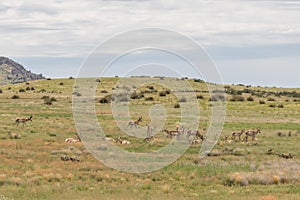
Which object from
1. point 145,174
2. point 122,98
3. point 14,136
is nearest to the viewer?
point 145,174

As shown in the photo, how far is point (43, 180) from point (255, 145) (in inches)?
778

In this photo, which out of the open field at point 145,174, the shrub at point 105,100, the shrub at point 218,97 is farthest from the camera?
the shrub at point 218,97

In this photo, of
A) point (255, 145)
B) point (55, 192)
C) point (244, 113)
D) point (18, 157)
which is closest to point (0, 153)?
point (18, 157)

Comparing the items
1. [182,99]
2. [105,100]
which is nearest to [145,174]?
[182,99]

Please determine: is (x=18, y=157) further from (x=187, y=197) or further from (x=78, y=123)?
(x=78, y=123)

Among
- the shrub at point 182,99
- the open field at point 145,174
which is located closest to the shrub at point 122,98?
the shrub at point 182,99

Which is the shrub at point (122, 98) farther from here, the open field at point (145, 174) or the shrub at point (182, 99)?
the open field at point (145, 174)

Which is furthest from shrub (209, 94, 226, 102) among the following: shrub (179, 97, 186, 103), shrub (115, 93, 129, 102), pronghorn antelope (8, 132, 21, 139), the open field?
pronghorn antelope (8, 132, 21, 139)

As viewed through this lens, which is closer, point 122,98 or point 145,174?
point 145,174

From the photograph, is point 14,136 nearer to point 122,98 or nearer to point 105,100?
point 105,100

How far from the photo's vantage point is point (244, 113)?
225 feet

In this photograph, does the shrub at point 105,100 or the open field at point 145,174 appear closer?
the open field at point 145,174

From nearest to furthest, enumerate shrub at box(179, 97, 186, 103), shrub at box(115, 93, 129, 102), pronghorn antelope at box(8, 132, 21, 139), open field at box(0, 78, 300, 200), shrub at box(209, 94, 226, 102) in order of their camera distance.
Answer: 1. open field at box(0, 78, 300, 200)
2. pronghorn antelope at box(8, 132, 21, 139)
3. shrub at box(179, 97, 186, 103)
4. shrub at box(115, 93, 129, 102)
5. shrub at box(209, 94, 226, 102)

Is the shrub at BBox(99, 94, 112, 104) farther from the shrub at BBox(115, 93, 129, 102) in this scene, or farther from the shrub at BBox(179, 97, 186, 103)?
the shrub at BBox(179, 97, 186, 103)
